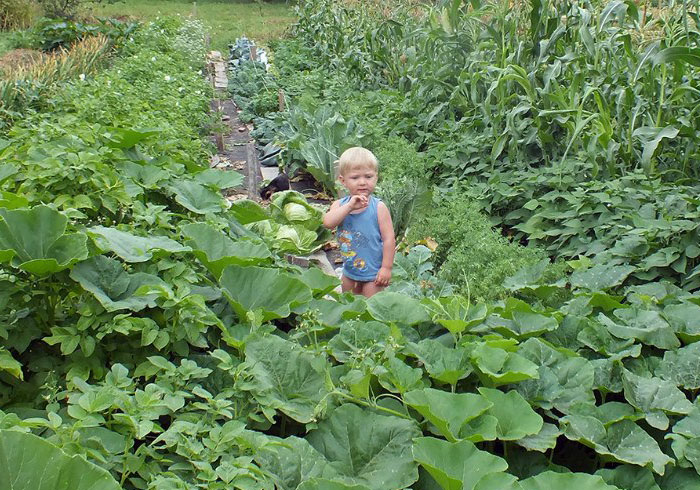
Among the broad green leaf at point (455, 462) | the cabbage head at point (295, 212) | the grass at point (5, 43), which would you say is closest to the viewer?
the broad green leaf at point (455, 462)

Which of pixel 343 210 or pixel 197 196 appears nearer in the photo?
pixel 197 196

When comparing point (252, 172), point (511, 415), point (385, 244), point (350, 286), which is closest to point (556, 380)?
point (511, 415)

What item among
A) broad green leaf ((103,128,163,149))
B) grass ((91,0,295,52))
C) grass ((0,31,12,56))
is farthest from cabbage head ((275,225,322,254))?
grass ((91,0,295,52))

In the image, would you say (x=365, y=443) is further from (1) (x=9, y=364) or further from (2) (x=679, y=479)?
(1) (x=9, y=364)

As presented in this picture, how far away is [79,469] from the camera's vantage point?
167 centimetres

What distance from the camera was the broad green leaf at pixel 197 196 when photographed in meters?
3.60

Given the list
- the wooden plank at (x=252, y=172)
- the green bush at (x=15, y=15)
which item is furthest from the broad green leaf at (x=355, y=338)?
the green bush at (x=15, y=15)

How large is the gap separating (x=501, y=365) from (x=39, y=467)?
4.27 ft

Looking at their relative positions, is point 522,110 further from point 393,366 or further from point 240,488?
point 240,488

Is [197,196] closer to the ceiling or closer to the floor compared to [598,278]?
closer to the ceiling

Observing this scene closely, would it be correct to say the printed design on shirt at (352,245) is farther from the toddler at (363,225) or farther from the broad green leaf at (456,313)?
the broad green leaf at (456,313)

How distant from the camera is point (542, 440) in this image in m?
2.26

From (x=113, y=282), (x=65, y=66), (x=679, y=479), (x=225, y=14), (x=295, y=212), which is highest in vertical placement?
(x=113, y=282)

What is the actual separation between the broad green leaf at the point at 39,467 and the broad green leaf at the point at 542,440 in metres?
1.14
